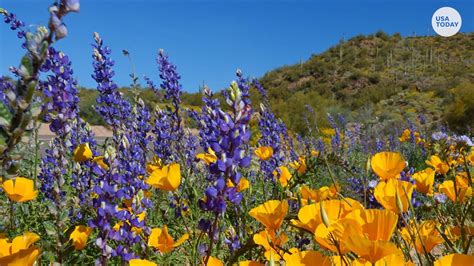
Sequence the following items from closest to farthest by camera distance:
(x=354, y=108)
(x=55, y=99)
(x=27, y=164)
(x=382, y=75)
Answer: (x=55, y=99)
(x=27, y=164)
(x=354, y=108)
(x=382, y=75)

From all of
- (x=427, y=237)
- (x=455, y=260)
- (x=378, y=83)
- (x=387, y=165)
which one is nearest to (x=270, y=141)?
(x=387, y=165)

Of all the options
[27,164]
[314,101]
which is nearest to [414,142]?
[27,164]

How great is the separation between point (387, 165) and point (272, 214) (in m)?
0.50

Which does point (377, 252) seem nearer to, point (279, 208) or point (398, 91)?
point (279, 208)

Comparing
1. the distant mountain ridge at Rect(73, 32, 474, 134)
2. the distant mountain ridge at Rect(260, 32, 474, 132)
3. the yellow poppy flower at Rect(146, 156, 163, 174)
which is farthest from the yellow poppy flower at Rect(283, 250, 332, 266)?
the distant mountain ridge at Rect(260, 32, 474, 132)

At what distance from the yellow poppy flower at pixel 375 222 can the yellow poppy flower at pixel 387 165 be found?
0.48 meters

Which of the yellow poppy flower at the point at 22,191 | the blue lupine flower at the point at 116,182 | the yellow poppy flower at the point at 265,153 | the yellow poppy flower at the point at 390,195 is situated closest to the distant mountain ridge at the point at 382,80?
the blue lupine flower at the point at 116,182

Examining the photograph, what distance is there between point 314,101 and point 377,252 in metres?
26.5

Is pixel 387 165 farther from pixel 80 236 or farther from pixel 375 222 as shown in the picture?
pixel 80 236

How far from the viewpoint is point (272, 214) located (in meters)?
1.41

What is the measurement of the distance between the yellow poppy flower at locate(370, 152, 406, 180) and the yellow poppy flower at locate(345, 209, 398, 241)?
1.58 ft

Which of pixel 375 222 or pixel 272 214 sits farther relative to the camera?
pixel 272 214

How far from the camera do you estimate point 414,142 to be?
334 inches

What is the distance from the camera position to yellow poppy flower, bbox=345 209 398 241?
1094 millimetres
